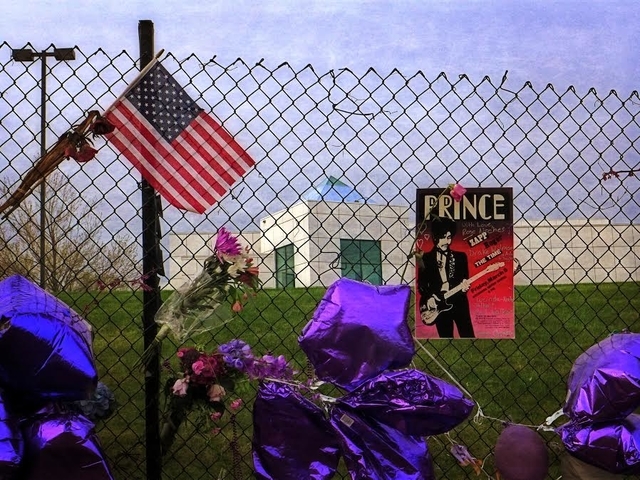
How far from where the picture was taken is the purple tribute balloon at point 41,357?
2.06 m

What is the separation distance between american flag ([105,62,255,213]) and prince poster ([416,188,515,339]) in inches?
27.8

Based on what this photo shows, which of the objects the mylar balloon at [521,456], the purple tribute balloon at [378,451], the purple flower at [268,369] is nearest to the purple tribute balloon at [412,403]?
the purple tribute balloon at [378,451]

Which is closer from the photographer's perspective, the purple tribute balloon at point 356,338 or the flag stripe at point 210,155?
the purple tribute balloon at point 356,338

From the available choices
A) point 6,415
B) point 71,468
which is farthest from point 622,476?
point 6,415

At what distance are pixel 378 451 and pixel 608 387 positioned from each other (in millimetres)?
714

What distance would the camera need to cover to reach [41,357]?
2066 millimetres

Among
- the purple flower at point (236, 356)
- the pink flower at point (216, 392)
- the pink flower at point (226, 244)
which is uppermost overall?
the pink flower at point (226, 244)

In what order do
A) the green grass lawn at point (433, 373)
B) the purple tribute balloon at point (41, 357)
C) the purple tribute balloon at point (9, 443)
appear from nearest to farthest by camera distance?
the purple tribute balloon at point (9, 443)
the purple tribute balloon at point (41, 357)
the green grass lawn at point (433, 373)

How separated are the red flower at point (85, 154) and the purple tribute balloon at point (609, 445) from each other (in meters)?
1.72

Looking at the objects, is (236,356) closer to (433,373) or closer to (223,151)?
(223,151)

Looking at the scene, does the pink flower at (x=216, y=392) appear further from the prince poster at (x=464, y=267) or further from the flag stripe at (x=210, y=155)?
the prince poster at (x=464, y=267)

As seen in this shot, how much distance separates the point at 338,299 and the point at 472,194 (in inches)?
30.1

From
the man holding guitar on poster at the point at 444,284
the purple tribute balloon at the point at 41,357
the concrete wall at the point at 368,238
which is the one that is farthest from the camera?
the concrete wall at the point at 368,238

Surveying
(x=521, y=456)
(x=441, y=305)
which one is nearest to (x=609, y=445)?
(x=521, y=456)
